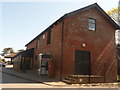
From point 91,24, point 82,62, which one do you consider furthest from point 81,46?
point 91,24

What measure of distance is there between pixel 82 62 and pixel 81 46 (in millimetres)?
1840

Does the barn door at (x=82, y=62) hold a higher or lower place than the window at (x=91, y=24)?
lower

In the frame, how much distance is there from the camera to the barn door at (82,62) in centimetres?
1434

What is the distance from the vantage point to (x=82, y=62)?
48.4 ft

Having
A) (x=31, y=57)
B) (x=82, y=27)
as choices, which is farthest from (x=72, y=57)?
(x=31, y=57)

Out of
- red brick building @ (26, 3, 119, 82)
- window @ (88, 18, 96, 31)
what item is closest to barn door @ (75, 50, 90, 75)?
red brick building @ (26, 3, 119, 82)

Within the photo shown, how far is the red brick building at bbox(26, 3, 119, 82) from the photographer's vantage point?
14.0 meters

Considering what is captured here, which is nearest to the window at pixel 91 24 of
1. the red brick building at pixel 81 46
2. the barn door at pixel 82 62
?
the red brick building at pixel 81 46

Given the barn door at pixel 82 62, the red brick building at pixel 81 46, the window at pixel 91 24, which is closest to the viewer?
the red brick building at pixel 81 46

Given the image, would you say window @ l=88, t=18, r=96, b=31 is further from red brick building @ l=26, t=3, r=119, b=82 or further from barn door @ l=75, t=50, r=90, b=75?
barn door @ l=75, t=50, r=90, b=75

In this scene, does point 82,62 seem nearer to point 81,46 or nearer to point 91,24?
point 81,46

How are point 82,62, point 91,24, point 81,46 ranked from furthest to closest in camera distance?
point 91,24 < point 81,46 < point 82,62

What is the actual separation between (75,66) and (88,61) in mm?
1966

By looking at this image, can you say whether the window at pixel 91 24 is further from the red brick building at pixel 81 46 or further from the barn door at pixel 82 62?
the barn door at pixel 82 62
